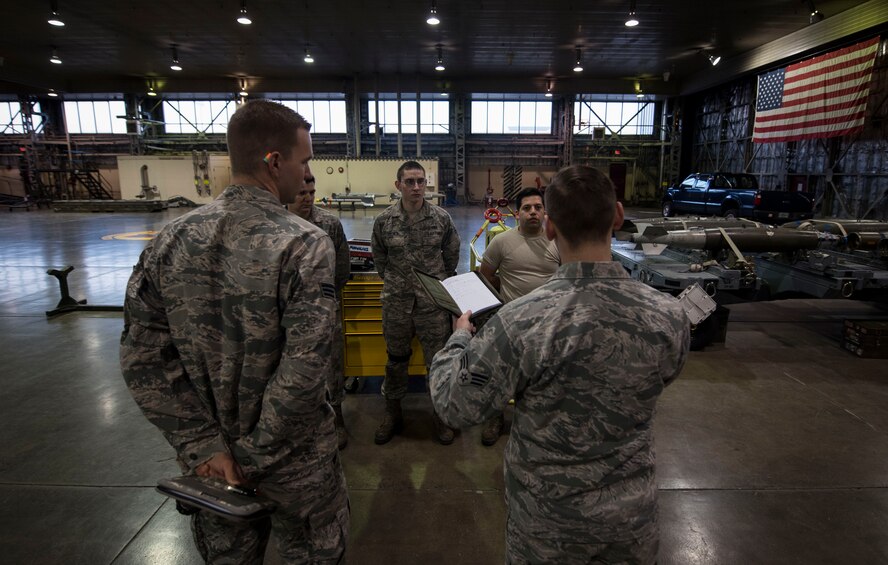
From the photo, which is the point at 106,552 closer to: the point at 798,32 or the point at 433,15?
the point at 433,15

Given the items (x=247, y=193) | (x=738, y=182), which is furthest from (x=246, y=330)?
(x=738, y=182)

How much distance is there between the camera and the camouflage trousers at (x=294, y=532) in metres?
1.60

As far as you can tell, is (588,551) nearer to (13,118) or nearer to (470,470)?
(470,470)

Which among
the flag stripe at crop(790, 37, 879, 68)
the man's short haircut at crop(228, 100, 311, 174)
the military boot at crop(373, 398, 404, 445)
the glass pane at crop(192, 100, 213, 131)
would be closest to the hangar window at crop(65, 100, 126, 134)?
the glass pane at crop(192, 100, 213, 131)

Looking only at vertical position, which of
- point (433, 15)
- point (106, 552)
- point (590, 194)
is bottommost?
point (106, 552)

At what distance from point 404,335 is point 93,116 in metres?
32.0

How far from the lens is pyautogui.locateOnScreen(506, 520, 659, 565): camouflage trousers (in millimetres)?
1362

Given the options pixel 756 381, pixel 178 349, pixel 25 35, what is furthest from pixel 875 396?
pixel 25 35

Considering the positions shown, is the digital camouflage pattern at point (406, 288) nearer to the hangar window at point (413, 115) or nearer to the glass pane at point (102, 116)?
the hangar window at point (413, 115)

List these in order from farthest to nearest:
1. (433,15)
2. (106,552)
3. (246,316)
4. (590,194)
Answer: (433,15), (106,552), (246,316), (590,194)

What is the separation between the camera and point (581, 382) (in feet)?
4.24

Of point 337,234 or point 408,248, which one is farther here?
point 408,248

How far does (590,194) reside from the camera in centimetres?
131

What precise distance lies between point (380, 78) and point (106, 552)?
947 inches
